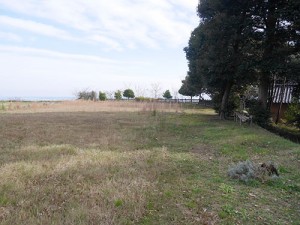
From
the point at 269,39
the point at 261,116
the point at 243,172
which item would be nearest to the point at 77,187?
the point at 243,172

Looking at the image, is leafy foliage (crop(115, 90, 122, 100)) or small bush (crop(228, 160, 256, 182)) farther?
leafy foliage (crop(115, 90, 122, 100))

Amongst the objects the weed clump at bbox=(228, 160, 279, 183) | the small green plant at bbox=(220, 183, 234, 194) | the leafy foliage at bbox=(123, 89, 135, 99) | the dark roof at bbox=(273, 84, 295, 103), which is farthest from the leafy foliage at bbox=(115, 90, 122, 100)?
the small green plant at bbox=(220, 183, 234, 194)

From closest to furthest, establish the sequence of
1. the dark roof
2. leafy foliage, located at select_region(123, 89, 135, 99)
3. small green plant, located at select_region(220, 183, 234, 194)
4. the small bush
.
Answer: small green plant, located at select_region(220, 183, 234, 194) → the small bush → the dark roof → leafy foliage, located at select_region(123, 89, 135, 99)

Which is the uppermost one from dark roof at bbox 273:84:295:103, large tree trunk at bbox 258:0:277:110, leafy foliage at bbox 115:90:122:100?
large tree trunk at bbox 258:0:277:110

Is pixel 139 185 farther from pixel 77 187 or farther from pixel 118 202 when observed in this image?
pixel 77 187

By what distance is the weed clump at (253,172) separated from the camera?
4824mm

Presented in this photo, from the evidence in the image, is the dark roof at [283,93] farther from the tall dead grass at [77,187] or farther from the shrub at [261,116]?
→ the tall dead grass at [77,187]

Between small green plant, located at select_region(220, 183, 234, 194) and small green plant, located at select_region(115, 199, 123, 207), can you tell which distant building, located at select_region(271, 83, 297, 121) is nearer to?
small green plant, located at select_region(220, 183, 234, 194)

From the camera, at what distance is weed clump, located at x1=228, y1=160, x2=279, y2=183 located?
190 inches

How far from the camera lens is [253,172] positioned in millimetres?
4910

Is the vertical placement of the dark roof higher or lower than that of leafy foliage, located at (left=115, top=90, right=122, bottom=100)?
higher

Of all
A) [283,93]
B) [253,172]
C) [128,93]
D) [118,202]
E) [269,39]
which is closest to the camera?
[118,202]

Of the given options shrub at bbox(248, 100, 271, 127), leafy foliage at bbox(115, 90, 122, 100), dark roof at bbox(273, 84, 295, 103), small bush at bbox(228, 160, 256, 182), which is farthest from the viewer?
leafy foliage at bbox(115, 90, 122, 100)

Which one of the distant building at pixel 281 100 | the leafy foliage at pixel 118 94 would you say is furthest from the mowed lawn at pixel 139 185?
the leafy foliage at pixel 118 94
